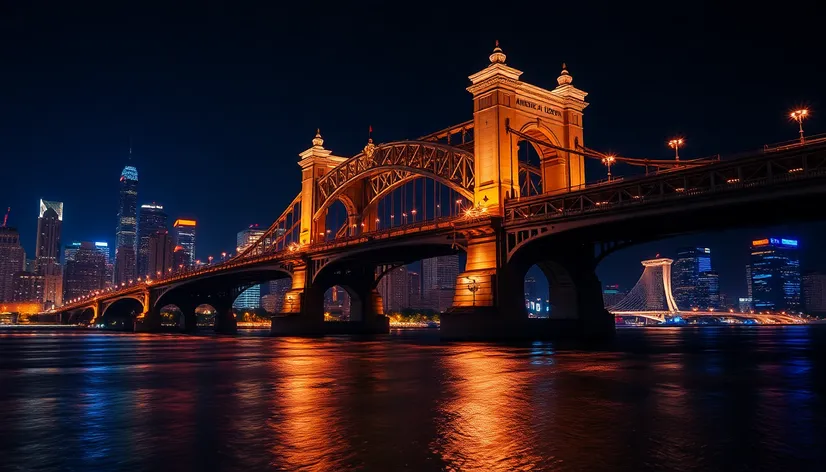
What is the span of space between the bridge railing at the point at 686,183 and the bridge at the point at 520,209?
94mm

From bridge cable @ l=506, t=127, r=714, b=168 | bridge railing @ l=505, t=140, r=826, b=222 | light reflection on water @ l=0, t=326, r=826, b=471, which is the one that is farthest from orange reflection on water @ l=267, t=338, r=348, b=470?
bridge cable @ l=506, t=127, r=714, b=168

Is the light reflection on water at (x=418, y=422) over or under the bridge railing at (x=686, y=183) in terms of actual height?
under

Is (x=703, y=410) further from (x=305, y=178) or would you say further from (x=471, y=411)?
(x=305, y=178)

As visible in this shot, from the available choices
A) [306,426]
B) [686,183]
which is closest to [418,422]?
[306,426]

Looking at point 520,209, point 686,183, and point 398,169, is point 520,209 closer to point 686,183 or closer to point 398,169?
point 686,183

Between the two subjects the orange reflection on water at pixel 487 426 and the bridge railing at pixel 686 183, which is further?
the bridge railing at pixel 686 183

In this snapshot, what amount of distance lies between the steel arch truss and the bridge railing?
11604 mm

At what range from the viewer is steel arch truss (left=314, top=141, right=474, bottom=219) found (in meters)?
64.4

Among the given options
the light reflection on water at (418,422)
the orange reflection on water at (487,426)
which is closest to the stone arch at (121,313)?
the light reflection on water at (418,422)

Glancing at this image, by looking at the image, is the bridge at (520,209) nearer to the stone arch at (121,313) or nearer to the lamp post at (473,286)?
the lamp post at (473,286)

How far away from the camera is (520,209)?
53281 millimetres

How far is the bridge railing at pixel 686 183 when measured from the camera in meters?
36.3

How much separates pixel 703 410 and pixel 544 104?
5140cm

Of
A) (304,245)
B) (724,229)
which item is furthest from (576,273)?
(304,245)
